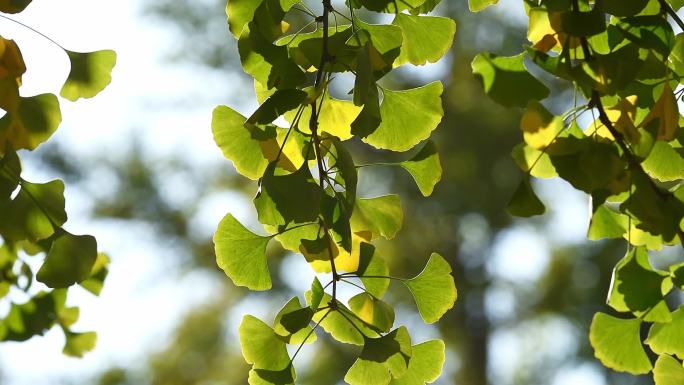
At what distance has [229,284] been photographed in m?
4.55

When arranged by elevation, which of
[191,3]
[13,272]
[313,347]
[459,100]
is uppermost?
[13,272]

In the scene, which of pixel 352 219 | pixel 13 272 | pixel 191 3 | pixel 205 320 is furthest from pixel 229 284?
pixel 352 219

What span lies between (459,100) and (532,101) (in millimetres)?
4163

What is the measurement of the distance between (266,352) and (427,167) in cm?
13

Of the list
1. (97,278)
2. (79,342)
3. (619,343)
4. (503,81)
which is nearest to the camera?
(503,81)

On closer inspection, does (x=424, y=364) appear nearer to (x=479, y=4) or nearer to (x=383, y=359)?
(x=383, y=359)

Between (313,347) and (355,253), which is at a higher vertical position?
(355,253)

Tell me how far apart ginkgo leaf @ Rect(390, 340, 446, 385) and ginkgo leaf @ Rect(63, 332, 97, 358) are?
0.41 metres

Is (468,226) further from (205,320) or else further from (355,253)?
(355,253)

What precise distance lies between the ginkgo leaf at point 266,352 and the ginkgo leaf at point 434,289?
80 millimetres

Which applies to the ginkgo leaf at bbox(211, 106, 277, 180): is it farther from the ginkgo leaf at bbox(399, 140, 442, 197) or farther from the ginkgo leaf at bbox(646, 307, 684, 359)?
the ginkgo leaf at bbox(646, 307, 684, 359)

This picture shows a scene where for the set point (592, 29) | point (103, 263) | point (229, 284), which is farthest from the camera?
point (229, 284)

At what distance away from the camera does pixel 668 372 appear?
44 centimetres

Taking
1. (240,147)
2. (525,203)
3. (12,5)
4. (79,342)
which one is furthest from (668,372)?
(79,342)
